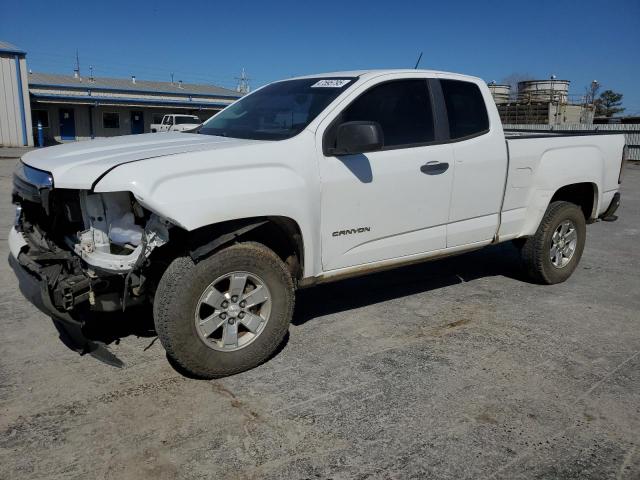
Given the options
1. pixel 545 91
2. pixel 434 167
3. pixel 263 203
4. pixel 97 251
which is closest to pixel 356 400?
pixel 263 203

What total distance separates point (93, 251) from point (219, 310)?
A: 2.70 ft

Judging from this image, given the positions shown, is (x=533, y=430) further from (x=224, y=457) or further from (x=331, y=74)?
(x=331, y=74)

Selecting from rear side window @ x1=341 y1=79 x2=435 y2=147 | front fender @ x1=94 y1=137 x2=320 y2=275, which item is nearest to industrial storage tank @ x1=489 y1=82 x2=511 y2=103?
rear side window @ x1=341 y1=79 x2=435 y2=147

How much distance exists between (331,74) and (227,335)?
2347 mm

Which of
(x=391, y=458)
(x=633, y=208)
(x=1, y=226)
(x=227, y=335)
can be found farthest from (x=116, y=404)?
(x=633, y=208)

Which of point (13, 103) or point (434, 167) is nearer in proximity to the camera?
point (434, 167)

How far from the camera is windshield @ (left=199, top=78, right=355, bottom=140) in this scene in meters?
3.97

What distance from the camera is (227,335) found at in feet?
11.3

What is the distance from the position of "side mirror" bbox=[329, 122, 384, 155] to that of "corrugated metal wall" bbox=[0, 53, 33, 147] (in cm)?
3156

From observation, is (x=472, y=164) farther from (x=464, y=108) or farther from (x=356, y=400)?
(x=356, y=400)

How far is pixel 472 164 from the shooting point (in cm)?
456

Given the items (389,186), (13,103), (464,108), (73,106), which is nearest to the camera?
(389,186)

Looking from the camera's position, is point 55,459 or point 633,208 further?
point 633,208

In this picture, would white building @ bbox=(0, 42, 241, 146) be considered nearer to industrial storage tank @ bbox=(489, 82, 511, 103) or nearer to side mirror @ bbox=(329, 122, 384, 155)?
industrial storage tank @ bbox=(489, 82, 511, 103)
